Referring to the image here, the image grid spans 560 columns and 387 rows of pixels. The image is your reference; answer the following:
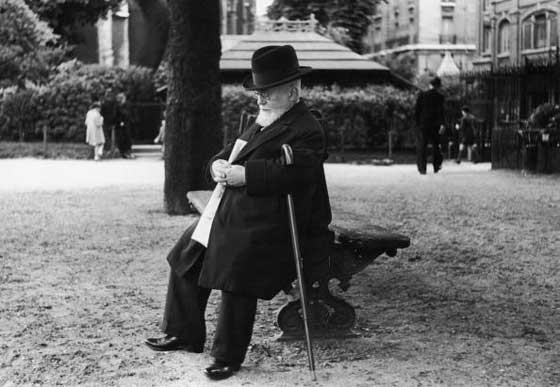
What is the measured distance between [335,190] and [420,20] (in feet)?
168

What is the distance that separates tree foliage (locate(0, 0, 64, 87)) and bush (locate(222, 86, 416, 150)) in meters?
7.99

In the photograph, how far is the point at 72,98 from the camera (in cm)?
2947

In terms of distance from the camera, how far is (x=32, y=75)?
104 feet

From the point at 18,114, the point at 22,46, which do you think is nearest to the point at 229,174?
the point at 18,114

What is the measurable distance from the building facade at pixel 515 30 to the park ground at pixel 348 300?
33336mm

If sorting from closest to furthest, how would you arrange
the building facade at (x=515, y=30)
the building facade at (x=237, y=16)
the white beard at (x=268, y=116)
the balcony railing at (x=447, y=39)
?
the white beard at (x=268, y=116)
the building facade at (x=515, y=30)
the building facade at (x=237, y=16)
the balcony railing at (x=447, y=39)

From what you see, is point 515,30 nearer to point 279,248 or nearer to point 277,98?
point 277,98

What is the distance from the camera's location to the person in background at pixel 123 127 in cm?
2897

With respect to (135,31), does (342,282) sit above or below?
below

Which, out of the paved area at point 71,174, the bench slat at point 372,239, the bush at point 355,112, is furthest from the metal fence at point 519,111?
the bench slat at point 372,239

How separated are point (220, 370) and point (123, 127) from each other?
24.8 meters

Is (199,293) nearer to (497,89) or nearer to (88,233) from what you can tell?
(88,233)

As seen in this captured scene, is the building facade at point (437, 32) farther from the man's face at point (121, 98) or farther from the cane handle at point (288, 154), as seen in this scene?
the cane handle at point (288, 154)

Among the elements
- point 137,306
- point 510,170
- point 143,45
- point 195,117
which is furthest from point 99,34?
point 137,306
